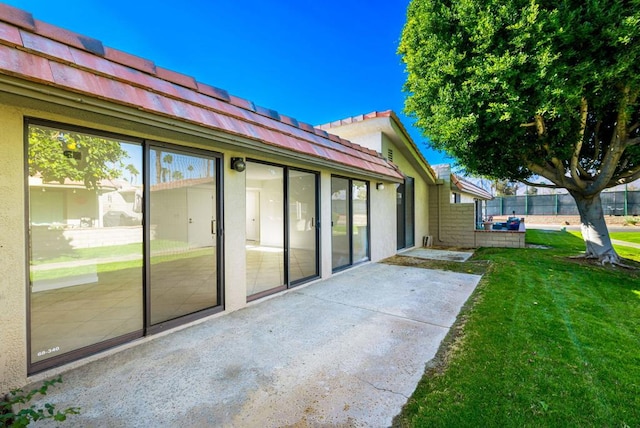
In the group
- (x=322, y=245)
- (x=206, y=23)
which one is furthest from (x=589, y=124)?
(x=206, y=23)

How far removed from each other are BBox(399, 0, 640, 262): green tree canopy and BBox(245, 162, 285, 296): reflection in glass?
4.53 meters

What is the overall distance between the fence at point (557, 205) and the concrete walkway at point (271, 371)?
100 ft

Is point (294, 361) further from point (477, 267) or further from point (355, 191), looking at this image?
point (477, 267)

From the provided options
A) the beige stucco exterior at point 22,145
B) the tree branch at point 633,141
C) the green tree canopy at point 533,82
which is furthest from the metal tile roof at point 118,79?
the tree branch at point 633,141

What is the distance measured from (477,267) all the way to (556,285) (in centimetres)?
216

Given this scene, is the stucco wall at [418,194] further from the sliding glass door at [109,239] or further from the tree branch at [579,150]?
→ the sliding glass door at [109,239]

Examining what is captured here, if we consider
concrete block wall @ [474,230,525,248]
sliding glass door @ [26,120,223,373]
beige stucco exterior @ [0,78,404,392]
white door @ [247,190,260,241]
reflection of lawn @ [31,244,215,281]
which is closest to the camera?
beige stucco exterior @ [0,78,404,392]

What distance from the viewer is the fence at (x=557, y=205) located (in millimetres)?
26797

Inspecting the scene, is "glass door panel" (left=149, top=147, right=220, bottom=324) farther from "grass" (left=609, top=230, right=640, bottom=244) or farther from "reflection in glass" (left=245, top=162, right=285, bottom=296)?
"grass" (left=609, top=230, right=640, bottom=244)

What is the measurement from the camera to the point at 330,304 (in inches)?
211

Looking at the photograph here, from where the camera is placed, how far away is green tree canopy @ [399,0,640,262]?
5531 millimetres

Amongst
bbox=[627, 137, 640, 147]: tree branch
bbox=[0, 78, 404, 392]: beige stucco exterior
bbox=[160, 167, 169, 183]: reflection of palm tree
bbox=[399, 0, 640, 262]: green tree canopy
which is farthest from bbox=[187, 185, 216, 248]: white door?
bbox=[627, 137, 640, 147]: tree branch

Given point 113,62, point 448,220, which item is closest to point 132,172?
point 113,62

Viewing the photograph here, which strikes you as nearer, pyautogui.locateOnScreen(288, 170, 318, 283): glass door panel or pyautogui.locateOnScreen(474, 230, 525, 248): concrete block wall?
pyautogui.locateOnScreen(288, 170, 318, 283): glass door panel
